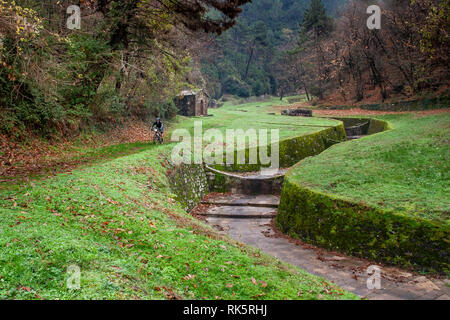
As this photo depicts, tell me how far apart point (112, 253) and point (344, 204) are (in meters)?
6.24

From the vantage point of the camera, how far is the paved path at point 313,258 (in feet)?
21.9

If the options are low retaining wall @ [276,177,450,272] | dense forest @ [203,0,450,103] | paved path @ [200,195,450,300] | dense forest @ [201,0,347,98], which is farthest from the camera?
dense forest @ [201,0,347,98]

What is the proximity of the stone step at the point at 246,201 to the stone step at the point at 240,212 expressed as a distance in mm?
275

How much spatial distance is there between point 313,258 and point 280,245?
1486mm

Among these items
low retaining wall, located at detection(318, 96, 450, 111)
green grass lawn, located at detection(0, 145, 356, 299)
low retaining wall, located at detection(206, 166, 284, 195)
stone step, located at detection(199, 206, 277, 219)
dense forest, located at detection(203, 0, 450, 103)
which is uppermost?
dense forest, located at detection(203, 0, 450, 103)

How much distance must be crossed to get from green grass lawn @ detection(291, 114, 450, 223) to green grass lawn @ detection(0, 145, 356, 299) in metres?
3.86

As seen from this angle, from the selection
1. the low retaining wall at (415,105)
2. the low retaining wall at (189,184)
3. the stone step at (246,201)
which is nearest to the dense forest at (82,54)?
the low retaining wall at (189,184)

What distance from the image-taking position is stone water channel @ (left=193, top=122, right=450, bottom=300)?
6.76 m

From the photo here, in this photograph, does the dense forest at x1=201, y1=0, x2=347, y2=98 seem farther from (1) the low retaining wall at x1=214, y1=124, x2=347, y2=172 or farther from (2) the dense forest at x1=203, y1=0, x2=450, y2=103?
(1) the low retaining wall at x1=214, y1=124, x2=347, y2=172

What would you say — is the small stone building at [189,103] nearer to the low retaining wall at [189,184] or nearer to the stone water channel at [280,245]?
the stone water channel at [280,245]

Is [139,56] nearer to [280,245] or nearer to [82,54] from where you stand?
[82,54]

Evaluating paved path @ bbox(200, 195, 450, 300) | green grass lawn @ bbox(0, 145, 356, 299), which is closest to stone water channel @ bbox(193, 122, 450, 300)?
paved path @ bbox(200, 195, 450, 300)

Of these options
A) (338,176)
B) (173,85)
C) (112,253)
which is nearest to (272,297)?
(112,253)

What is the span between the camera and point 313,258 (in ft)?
29.2
